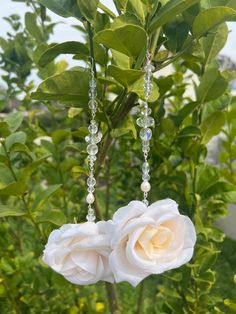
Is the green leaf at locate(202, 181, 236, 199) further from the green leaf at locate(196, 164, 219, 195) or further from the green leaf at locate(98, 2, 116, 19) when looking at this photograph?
the green leaf at locate(98, 2, 116, 19)

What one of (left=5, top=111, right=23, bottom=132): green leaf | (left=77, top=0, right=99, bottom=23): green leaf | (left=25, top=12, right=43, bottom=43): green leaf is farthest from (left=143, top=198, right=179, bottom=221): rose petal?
(left=25, top=12, right=43, bottom=43): green leaf

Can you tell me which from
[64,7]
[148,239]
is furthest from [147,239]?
[64,7]

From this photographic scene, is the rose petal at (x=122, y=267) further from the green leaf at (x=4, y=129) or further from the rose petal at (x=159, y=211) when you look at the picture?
the green leaf at (x=4, y=129)

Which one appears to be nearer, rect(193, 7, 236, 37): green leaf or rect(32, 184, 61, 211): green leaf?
rect(193, 7, 236, 37): green leaf

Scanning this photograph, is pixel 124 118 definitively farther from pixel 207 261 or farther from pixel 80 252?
pixel 207 261

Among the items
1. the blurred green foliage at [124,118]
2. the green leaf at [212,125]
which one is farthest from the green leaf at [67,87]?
the green leaf at [212,125]

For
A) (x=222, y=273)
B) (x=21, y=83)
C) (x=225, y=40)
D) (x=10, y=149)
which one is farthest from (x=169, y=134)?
(x=222, y=273)
